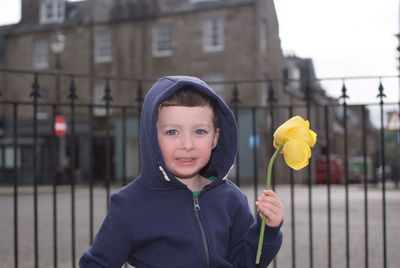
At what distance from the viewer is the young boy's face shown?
Result: 6.15 feet

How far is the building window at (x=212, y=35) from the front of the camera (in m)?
23.0

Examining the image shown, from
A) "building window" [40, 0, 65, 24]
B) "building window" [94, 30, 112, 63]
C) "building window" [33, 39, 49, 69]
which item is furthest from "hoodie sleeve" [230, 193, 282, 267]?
"building window" [40, 0, 65, 24]

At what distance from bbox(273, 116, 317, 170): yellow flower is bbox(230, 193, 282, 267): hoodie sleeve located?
365 millimetres

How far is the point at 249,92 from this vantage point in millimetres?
21984

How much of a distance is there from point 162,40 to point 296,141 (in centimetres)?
2320

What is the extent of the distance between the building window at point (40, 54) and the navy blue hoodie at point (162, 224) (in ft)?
82.9

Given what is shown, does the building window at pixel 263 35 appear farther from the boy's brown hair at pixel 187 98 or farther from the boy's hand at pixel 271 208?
the boy's hand at pixel 271 208

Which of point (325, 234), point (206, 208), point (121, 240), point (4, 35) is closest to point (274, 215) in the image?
point (206, 208)

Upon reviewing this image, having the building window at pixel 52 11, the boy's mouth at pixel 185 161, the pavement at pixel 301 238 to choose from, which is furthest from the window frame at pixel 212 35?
the boy's mouth at pixel 185 161

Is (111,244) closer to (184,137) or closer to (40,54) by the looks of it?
(184,137)

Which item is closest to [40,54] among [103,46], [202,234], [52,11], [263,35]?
[52,11]

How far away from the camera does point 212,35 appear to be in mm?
23234

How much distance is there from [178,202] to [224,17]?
21500 mm

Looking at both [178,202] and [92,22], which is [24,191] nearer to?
[92,22]
